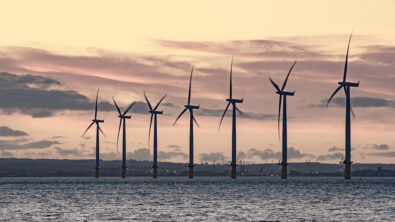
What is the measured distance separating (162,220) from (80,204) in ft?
139

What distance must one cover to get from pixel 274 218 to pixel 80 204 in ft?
162

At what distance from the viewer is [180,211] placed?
124m

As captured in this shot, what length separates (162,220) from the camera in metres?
106

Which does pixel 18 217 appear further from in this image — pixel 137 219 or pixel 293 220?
pixel 293 220

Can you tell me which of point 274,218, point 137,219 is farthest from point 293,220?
point 137,219

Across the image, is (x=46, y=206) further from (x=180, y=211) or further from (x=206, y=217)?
(x=206, y=217)

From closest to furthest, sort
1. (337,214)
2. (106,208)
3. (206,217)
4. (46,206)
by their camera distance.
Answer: (206,217), (337,214), (106,208), (46,206)

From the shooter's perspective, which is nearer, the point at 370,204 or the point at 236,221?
the point at 236,221

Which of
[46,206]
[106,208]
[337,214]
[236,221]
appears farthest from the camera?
[46,206]

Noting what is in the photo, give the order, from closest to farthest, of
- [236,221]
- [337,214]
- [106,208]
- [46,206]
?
[236,221] → [337,214] → [106,208] → [46,206]

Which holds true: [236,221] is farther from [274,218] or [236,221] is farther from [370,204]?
[370,204]

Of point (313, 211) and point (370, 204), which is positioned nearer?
point (313, 211)

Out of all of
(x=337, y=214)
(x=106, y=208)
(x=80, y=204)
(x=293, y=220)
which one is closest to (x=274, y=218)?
(x=293, y=220)

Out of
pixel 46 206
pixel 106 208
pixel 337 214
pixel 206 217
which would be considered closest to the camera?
pixel 206 217
